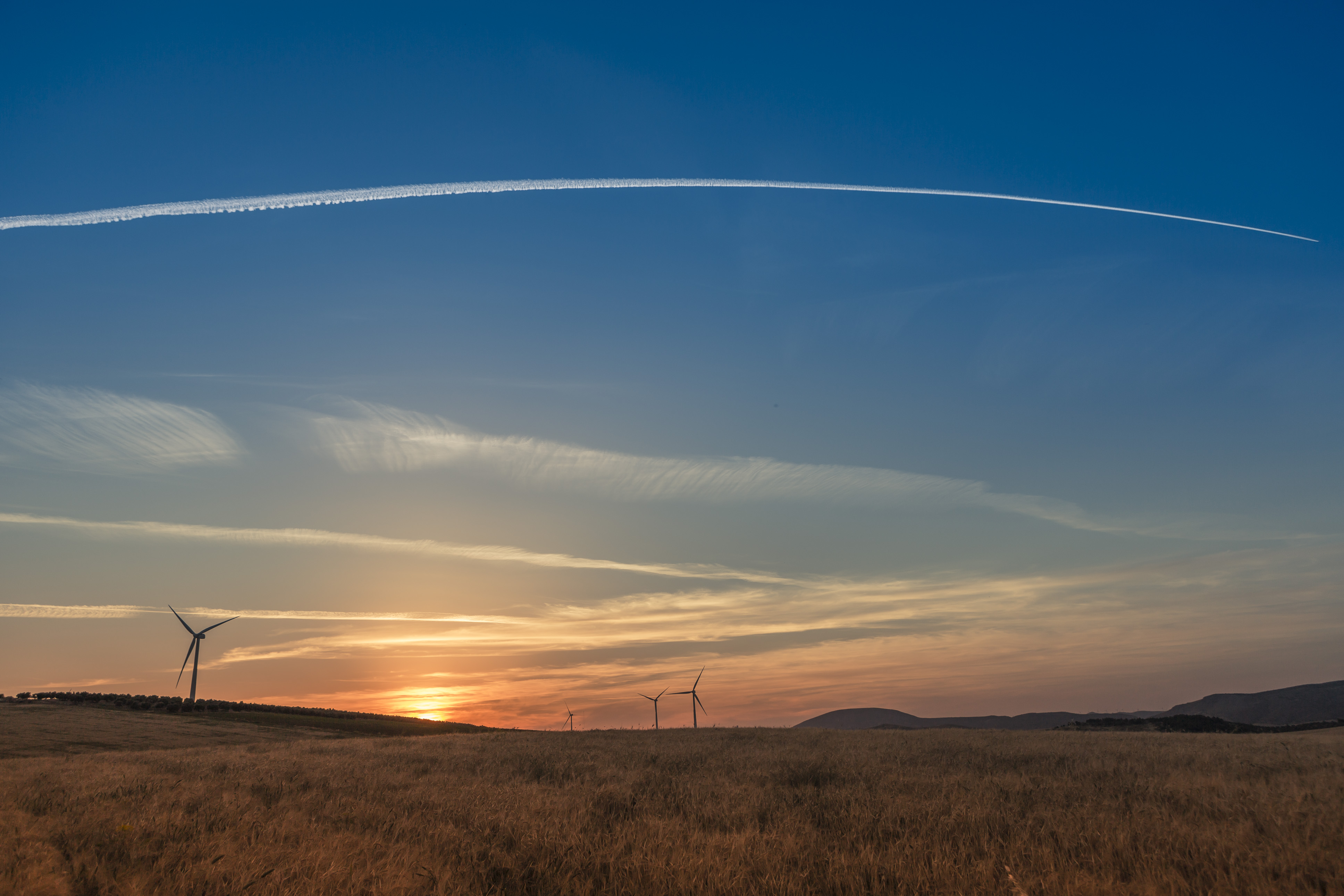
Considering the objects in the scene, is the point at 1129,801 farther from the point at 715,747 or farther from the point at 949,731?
the point at 949,731

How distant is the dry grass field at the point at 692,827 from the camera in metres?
8.59

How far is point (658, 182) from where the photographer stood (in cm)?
5122

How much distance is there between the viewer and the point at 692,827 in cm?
1244

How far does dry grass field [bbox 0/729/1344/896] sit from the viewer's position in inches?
338

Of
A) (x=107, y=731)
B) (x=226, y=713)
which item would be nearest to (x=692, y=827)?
(x=107, y=731)

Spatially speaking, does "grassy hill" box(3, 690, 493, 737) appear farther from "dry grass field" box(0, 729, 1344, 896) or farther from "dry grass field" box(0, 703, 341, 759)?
"dry grass field" box(0, 729, 1344, 896)

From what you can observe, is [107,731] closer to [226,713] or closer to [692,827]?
[226,713]

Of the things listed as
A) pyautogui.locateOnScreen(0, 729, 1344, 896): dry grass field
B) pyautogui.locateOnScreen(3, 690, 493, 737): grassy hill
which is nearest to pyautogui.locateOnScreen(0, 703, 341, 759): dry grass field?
pyautogui.locateOnScreen(3, 690, 493, 737): grassy hill

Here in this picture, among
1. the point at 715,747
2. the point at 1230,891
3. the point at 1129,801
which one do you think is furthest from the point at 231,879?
the point at 715,747

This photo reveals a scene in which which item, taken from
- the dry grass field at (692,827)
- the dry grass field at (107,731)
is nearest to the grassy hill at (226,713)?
the dry grass field at (107,731)

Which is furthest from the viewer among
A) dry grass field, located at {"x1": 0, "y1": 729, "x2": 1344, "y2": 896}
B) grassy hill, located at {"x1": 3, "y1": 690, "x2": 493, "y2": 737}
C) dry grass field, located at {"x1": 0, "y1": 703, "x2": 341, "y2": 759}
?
grassy hill, located at {"x1": 3, "y1": 690, "x2": 493, "y2": 737}

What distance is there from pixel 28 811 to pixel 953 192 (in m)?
55.0

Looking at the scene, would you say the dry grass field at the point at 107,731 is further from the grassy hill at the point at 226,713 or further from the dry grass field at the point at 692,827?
the dry grass field at the point at 692,827

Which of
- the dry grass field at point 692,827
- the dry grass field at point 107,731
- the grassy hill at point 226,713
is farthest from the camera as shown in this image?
the grassy hill at point 226,713
